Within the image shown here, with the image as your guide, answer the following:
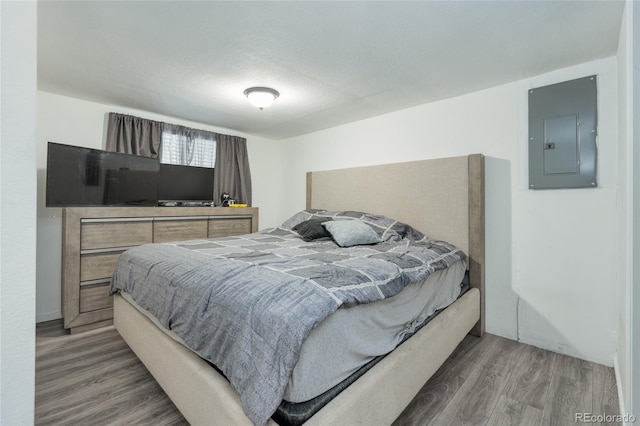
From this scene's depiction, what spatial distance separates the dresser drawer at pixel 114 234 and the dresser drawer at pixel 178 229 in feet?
0.25

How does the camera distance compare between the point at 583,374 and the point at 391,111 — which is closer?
the point at 583,374

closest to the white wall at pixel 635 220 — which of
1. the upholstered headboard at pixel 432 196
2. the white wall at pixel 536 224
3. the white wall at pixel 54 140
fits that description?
the white wall at pixel 536 224

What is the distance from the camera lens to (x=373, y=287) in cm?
139

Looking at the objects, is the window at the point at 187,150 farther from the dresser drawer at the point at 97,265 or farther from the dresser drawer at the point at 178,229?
the dresser drawer at the point at 97,265

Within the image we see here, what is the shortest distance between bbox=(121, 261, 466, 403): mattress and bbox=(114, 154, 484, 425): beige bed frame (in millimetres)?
59

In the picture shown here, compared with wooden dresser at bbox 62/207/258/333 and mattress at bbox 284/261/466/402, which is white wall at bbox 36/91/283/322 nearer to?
wooden dresser at bbox 62/207/258/333

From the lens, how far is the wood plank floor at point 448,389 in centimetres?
157

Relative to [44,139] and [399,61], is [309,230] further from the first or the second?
[44,139]

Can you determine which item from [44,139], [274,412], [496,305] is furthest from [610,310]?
[44,139]

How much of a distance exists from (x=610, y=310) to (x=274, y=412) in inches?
99.7

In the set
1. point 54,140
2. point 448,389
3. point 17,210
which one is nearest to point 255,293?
point 17,210

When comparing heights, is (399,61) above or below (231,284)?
above

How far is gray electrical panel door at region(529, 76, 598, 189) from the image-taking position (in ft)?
7.22

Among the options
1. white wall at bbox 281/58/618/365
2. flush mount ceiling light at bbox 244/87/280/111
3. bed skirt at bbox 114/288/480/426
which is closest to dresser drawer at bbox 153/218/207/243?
bed skirt at bbox 114/288/480/426
